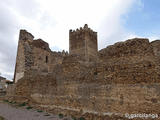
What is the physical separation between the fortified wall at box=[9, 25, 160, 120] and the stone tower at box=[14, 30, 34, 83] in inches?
249

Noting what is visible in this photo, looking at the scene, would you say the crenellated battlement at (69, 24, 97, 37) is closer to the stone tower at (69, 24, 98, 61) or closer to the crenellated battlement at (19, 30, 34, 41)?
the stone tower at (69, 24, 98, 61)

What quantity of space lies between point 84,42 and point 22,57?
39.6 feet

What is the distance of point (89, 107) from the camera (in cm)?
732

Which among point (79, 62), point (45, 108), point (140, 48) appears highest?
point (140, 48)

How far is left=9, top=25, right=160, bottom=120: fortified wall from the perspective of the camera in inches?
234

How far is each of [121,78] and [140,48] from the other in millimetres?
2358

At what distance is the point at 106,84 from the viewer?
7.07m

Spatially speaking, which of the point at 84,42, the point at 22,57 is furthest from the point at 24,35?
the point at 84,42

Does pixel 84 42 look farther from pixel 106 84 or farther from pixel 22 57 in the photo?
pixel 106 84

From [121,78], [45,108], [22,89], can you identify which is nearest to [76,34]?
[22,89]

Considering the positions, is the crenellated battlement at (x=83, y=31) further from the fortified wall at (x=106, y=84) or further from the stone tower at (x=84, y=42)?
the fortified wall at (x=106, y=84)

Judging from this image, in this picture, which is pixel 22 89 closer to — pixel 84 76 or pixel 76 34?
pixel 84 76

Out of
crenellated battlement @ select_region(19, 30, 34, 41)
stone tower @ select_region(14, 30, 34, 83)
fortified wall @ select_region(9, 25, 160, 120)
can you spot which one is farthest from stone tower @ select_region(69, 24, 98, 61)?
fortified wall @ select_region(9, 25, 160, 120)

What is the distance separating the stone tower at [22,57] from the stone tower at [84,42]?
9730mm
